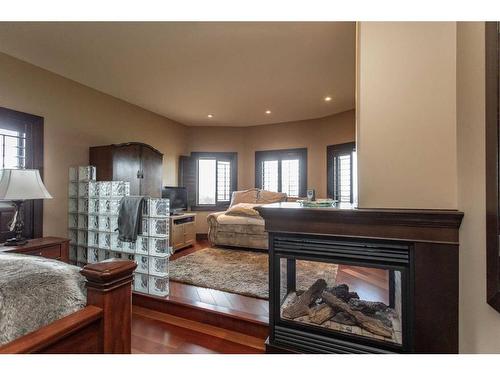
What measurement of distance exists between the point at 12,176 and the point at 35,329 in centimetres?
208

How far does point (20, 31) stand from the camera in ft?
7.30

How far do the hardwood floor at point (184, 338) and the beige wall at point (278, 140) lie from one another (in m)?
3.80

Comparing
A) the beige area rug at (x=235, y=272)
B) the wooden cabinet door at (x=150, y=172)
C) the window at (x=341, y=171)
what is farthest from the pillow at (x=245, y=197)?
the wooden cabinet door at (x=150, y=172)

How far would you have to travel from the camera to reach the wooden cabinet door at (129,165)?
11.0 feet

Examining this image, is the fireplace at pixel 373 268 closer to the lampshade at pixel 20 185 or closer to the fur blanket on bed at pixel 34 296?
the fur blanket on bed at pixel 34 296

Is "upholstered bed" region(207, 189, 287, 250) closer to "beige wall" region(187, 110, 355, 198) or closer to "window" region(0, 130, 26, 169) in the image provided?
"beige wall" region(187, 110, 355, 198)

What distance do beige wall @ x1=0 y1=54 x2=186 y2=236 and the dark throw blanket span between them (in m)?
1.22

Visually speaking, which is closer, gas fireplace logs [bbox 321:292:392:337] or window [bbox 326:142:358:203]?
gas fireplace logs [bbox 321:292:392:337]

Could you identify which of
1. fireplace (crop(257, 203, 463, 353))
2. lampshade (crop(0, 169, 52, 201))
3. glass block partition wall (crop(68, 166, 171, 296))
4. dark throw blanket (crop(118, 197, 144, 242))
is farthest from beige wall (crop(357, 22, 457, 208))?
lampshade (crop(0, 169, 52, 201))

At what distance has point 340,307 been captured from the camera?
5.72ft

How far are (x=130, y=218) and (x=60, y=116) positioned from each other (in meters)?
1.86

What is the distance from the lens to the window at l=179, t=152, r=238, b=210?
5754 mm

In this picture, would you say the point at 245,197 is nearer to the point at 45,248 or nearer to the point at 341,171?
the point at 341,171

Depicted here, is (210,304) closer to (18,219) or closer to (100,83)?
(18,219)
